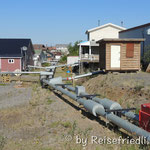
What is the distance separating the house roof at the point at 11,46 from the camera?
31219 mm

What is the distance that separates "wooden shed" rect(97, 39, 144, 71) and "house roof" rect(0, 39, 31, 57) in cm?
1808

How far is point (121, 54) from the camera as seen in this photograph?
53.9 feet

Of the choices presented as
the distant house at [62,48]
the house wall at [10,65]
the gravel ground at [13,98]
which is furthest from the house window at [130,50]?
the distant house at [62,48]

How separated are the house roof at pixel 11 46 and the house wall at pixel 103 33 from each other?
1050cm

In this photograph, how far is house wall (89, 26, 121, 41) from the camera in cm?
3616

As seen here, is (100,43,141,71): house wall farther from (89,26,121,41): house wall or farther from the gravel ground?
(89,26,121,41): house wall

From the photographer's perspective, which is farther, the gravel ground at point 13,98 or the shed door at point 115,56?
the shed door at point 115,56

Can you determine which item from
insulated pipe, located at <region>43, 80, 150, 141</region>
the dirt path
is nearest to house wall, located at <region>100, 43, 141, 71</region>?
the dirt path

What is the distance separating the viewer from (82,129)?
20.7 ft

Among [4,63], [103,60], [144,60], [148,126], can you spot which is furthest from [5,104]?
[4,63]

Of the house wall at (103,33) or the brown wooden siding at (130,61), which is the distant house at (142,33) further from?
the house wall at (103,33)

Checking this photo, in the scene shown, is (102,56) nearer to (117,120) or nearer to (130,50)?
(130,50)

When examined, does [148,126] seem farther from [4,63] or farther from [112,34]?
[112,34]

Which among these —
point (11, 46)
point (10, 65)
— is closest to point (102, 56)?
point (10, 65)
